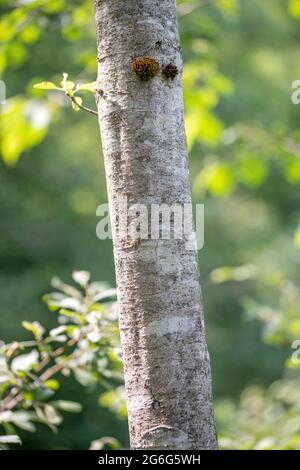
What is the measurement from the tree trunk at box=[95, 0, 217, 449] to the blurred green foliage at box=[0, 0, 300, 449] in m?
0.99

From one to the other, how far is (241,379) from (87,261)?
3.84 m

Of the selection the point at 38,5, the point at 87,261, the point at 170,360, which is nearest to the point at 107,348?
the point at 170,360

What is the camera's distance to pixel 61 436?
17.9 feet

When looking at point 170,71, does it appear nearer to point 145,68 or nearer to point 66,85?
point 145,68

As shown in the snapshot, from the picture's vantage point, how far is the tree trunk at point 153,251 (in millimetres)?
1206

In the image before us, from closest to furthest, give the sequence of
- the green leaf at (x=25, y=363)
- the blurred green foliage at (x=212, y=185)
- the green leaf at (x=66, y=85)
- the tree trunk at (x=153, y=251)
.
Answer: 1. the tree trunk at (x=153, y=251)
2. the green leaf at (x=66, y=85)
3. the green leaf at (x=25, y=363)
4. the blurred green foliage at (x=212, y=185)

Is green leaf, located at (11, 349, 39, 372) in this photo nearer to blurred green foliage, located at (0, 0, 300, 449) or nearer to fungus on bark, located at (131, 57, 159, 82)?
blurred green foliage, located at (0, 0, 300, 449)

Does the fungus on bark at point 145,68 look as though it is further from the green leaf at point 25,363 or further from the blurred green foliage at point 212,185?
the blurred green foliage at point 212,185

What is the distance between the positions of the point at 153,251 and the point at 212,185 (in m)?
2.14

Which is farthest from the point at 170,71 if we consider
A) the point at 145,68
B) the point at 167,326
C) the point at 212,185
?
the point at 212,185

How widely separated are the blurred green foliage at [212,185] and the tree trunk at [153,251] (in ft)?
3.26

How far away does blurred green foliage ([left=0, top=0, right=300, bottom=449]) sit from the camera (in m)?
2.80

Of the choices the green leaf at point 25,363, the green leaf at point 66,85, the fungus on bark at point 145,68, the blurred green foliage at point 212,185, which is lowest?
the green leaf at point 25,363

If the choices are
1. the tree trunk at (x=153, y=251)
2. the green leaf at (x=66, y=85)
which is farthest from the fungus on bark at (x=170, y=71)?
the green leaf at (x=66, y=85)
